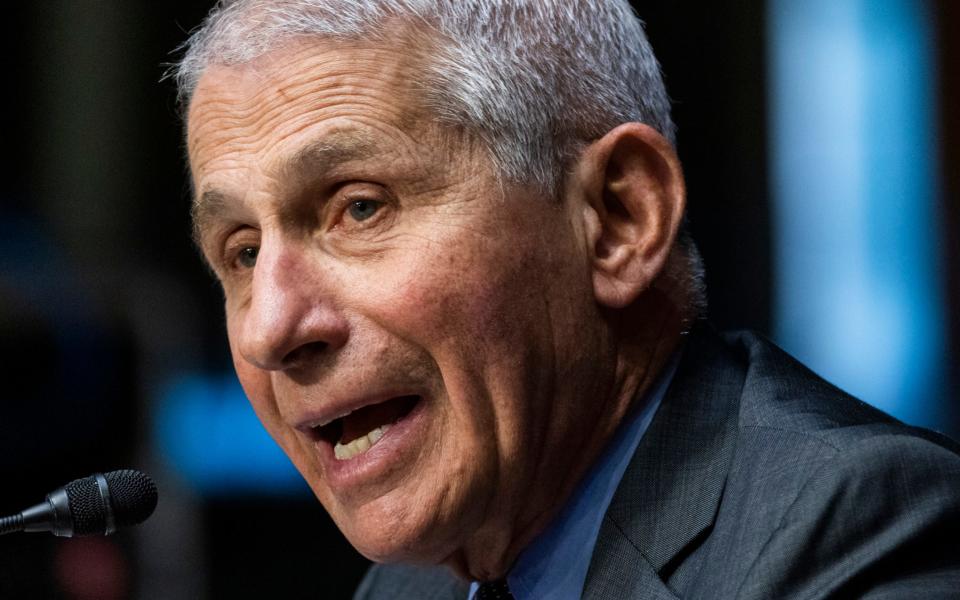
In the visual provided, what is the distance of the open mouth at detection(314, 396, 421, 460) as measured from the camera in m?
1.82

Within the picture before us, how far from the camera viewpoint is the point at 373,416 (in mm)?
1854

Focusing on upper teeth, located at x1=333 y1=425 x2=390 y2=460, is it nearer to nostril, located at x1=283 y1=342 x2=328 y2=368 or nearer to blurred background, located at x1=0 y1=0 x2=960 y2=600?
nostril, located at x1=283 y1=342 x2=328 y2=368

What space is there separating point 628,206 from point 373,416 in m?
0.54

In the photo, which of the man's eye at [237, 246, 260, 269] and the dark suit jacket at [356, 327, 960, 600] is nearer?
the dark suit jacket at [356, 327, 960, 600]

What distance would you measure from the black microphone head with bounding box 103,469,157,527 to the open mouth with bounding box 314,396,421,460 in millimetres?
297

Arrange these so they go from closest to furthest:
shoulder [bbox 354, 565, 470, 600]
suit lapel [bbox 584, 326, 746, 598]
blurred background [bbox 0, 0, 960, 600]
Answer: suit lapel [bbox 584, 326, 746, 598], shoulder [bbox 354, 565, 470, 600], blurred background [bbox 0, 0, 960, 600]

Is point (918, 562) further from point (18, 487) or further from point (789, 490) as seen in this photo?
point (18, 487)

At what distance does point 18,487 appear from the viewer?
146 inches

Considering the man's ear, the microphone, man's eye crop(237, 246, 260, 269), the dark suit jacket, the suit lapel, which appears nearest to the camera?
the dark suit jacket

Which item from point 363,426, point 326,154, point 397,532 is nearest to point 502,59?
point 326,154

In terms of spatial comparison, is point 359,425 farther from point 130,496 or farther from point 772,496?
point 772,496

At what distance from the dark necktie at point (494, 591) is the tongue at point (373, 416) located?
379 mm

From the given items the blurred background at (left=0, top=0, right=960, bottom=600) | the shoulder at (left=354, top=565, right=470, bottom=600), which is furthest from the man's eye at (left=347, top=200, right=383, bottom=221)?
the blurred background at (left=0, top=0, right=960, bottom=600)

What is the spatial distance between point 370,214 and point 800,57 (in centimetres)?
279
